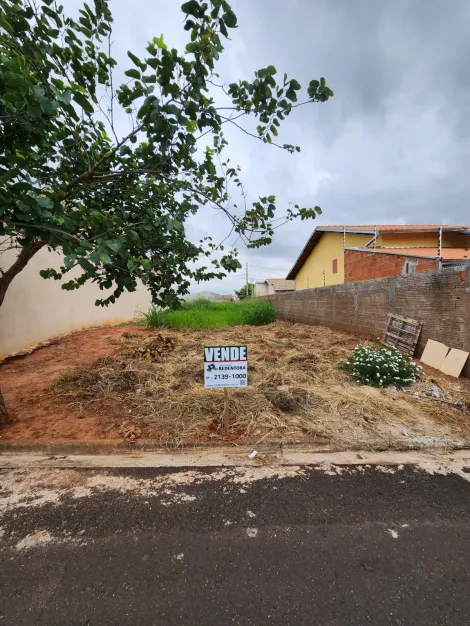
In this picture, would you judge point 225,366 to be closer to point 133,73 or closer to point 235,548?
point 235,548

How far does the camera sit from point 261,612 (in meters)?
1.26

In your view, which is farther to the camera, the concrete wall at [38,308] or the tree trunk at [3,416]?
the concrete wall at [38,308]

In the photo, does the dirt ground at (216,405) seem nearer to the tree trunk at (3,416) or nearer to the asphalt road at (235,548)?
the tree trunk at (3,416)

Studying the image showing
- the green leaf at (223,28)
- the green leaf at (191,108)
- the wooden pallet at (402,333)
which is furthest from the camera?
the wooden pallet at (402,333)

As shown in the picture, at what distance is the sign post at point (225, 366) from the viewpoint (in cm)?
269

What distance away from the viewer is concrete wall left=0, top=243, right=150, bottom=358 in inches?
220

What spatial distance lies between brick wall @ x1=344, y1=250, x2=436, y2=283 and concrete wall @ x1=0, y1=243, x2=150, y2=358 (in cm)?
934

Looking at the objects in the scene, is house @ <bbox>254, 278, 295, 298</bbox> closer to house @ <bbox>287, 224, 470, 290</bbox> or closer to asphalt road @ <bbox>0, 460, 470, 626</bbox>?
house @ <bbox>287, 224, 470, 290</bbox>

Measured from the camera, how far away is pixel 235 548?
1573 mm

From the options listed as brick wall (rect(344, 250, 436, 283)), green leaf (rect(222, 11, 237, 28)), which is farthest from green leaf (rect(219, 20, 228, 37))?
brick wall (rect(344, 250, 436, 283))

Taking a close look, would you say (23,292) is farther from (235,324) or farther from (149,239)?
(235,324)

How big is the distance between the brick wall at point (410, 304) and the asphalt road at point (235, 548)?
291 centimetres

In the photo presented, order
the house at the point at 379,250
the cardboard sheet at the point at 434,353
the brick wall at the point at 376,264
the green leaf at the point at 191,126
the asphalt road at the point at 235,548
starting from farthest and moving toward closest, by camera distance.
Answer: the house at the point at 379,250 < the brick wall at the point at 376,264 < the cardboard sheet at the point at 434,353 < the green leaf at the point at 191,126 < the asphalt road at the point at 235,548

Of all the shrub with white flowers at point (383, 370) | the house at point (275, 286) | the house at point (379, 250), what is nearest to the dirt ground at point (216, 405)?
the shrub with white flowers at point (383, 370)
